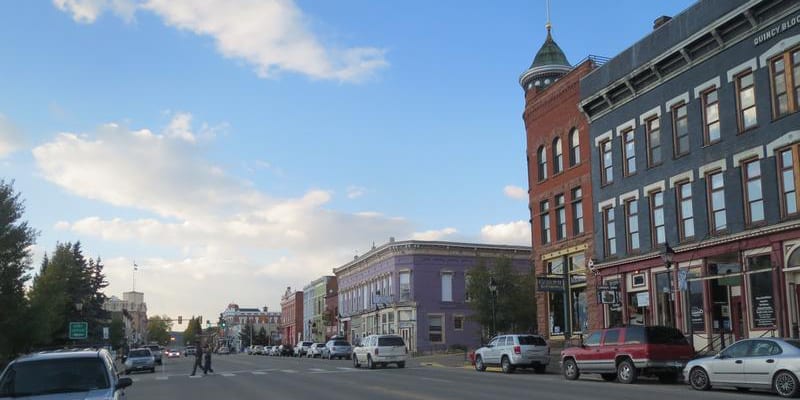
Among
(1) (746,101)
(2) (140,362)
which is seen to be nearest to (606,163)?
(1) (746,101)

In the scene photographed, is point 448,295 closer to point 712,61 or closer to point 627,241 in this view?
point 627,241

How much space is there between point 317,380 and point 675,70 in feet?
62.4

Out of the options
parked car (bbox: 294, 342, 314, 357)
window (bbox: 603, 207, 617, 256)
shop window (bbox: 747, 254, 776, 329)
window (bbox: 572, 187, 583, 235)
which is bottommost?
parked car (bbox: 294, 342, 314, 357)

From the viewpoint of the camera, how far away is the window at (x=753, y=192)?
26.4 m

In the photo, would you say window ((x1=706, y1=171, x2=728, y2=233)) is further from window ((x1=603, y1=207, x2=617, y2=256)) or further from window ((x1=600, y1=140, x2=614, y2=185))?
window ((x1=600, y1=140, x2=614, y2=185))

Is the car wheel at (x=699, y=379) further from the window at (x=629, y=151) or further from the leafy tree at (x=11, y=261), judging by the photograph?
the leafy tree at (x=11, y=261)

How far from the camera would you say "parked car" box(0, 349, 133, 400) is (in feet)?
35.9

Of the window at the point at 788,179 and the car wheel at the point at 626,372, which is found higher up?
the window at the point at 788,179

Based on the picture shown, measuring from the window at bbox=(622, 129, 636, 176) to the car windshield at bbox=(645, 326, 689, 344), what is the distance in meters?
11.7

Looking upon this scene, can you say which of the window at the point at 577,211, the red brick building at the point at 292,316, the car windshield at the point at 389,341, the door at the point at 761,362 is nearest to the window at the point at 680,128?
the window at the point at 577,211

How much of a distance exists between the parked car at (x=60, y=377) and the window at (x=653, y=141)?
26.1 m

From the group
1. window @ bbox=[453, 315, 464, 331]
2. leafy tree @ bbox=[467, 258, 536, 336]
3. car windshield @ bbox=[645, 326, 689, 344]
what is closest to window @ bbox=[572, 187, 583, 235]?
leafy tree @ bbox=[467, 258, 536, 336]

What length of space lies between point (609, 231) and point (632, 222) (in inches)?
67.4

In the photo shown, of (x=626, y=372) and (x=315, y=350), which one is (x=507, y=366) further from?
(x=315, y=350)
